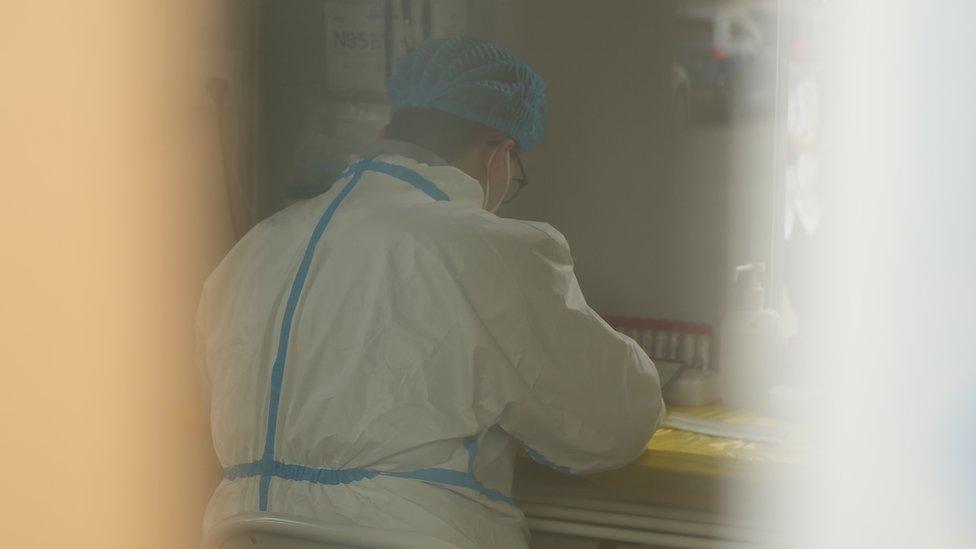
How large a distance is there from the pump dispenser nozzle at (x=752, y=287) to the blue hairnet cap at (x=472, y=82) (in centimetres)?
27

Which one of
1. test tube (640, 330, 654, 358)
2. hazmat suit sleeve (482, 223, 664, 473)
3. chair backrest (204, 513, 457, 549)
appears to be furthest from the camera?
test tube (640, 330, 654, 358)

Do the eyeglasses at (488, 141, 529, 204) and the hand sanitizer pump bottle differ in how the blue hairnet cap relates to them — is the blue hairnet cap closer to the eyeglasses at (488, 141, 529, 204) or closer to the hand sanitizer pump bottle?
the eyeglasses at (488, 141, 529, 204)

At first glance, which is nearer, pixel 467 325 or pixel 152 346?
pixel 467 325

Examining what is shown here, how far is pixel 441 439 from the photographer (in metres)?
0.97

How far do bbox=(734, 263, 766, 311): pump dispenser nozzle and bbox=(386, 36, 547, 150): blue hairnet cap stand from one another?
269 millimetres

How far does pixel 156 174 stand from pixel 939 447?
0.83 m

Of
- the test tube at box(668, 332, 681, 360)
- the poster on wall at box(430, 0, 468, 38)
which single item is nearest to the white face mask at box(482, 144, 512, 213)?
the poster on wall at box(430, 0, 468, 38)

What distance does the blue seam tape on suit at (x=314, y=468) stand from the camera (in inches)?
38.3

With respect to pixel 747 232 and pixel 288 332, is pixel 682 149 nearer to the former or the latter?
pixel 747 232

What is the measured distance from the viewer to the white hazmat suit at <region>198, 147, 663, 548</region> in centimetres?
97

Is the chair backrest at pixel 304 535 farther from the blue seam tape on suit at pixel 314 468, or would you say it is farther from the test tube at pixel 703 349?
the test tube at pixel 703 349

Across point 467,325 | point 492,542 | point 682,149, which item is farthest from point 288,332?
point 682,149

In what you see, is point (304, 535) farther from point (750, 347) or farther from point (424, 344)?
point (750, 347)

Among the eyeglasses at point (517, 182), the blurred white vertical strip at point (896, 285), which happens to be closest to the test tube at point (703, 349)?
the blurred white vertical strip at point (896, 285)
